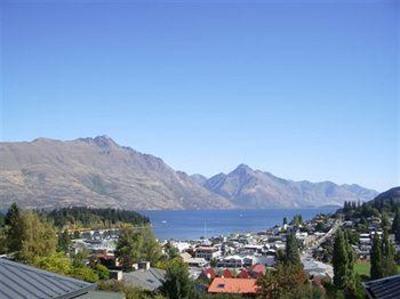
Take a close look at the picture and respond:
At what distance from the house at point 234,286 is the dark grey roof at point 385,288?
23693 mm

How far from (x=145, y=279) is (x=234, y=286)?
6950mm

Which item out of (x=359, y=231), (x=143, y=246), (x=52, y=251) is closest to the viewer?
(x=52, y=251)

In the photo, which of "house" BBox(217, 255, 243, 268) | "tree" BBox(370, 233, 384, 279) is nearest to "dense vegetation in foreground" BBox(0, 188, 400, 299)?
"tree" BBox(370, 233, 384, 279)

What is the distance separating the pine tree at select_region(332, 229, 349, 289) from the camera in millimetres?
36812

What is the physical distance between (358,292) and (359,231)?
233 feet

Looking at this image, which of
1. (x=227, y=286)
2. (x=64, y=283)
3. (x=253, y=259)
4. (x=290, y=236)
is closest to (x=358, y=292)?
(x=227, y=286)

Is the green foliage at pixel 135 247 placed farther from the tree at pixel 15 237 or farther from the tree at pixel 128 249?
the tree at pixel 15 237

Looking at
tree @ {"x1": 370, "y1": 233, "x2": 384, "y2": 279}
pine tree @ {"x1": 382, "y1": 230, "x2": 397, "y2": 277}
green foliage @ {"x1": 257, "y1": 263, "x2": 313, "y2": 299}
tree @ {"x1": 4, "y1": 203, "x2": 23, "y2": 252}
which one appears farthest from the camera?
tree @ {"x1": 370, "y1": 233, "x2": 384, "y2": 279}

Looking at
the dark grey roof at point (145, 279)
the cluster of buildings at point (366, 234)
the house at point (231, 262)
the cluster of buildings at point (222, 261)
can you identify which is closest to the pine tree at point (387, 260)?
the cluster of buildings at point (222, 261)

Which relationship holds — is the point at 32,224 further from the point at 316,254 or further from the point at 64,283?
the point at 316,254

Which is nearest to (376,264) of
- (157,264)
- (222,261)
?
(157,264)

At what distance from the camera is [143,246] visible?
136 feet

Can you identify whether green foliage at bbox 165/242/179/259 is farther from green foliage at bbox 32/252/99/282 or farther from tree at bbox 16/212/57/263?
green foliage at bbox 32/252/99/282

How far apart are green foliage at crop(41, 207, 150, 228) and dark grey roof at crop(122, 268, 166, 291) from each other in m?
88.9
